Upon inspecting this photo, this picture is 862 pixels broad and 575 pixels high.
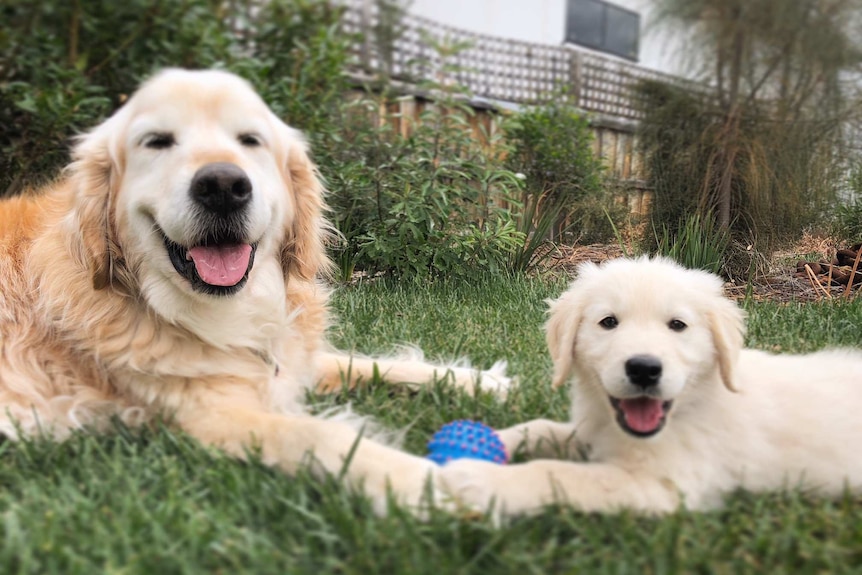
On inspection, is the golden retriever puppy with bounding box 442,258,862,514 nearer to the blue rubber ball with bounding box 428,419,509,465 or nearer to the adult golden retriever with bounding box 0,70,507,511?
the blue rubber ball with bounding box 428,419,509,465

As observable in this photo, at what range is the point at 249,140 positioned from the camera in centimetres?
238

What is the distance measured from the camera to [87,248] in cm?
224

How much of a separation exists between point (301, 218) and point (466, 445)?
126 cm

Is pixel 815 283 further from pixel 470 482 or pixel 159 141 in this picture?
pixel 159 141

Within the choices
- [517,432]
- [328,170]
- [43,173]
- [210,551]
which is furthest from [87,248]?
[43,173]

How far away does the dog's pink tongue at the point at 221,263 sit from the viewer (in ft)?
7.23

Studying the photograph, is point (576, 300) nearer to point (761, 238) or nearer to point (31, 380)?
point (31, 380)

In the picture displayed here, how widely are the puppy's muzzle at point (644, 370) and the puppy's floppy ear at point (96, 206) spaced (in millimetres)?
1681

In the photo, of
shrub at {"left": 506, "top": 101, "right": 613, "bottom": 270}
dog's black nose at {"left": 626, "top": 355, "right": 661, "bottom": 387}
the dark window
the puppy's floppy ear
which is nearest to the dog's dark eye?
the puppy's floppy ear

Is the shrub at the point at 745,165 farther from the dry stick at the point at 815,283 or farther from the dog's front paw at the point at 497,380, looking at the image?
the dog's front paw at the point at 497,380

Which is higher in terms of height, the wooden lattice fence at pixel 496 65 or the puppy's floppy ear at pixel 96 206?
the wooden lattice fence at pixel 496 65

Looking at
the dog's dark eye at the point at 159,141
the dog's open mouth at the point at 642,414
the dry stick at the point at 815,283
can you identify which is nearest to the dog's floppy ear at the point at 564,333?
the dog's open mouth at the point at 642,414

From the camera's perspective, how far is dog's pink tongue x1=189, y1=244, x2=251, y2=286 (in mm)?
2205

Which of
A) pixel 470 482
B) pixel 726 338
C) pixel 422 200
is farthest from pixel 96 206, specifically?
pixel 422 200
